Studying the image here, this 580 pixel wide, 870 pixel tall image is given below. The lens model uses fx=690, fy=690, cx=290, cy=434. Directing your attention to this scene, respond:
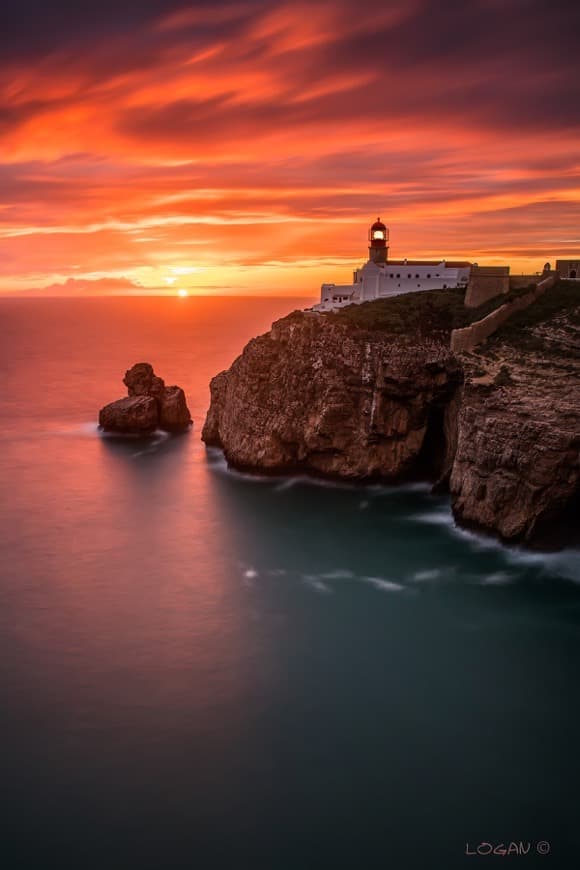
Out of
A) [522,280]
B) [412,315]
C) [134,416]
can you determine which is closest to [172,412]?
[134,416]

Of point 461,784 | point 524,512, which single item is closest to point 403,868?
point 461,784

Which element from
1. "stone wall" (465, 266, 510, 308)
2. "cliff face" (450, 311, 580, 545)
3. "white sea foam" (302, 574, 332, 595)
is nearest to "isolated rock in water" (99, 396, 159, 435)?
"stone wall" (465, 266, 510, 308)

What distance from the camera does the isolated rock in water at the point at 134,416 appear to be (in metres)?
46.7

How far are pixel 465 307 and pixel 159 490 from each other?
842 inches

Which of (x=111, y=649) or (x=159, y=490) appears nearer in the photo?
(x=111, y=649)

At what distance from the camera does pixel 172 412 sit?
48125 millimetres

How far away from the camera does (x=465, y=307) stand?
138 feet

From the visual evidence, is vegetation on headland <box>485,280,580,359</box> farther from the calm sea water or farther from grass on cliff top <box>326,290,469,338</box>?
the calm sea water

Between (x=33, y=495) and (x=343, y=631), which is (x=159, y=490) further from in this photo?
(x=343, y=631)

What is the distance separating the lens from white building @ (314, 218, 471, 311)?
2073 inches

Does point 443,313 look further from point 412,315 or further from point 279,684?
point 279,684

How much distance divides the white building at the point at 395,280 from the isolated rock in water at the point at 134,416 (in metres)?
15.7

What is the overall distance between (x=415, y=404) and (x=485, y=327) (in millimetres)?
5326

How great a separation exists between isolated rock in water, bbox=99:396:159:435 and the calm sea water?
11.7 metres
